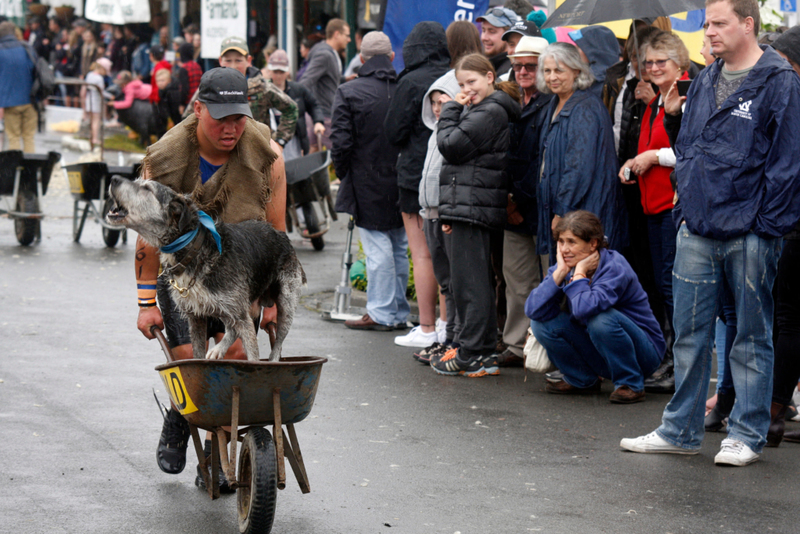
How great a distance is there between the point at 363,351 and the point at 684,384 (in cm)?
317

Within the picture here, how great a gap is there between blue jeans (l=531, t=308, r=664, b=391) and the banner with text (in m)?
4.62

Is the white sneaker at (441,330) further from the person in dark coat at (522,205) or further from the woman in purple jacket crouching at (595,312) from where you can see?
the woman in purple jacket crouching at (595,312)

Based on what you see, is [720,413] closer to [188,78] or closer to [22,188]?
[22,188]

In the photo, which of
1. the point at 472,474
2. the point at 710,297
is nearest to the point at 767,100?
the point at 710,297

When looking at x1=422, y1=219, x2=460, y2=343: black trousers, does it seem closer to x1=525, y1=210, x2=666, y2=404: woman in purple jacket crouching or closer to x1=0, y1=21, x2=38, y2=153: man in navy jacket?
x1=525, y1=210, x2=666, y2=404: woman in purple jacket crouching

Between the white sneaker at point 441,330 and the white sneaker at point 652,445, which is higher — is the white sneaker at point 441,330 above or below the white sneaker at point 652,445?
below

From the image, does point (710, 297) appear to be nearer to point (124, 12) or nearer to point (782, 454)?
point (782, 454)

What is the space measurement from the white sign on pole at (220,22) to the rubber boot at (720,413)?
10.9 meters

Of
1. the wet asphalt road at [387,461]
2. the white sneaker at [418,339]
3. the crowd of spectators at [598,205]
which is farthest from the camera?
the white sneaker at [418,339]

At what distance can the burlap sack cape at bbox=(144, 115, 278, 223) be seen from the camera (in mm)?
4453

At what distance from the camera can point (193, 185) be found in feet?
15.0

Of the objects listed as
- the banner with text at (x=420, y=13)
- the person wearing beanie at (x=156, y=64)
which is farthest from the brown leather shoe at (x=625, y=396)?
the person wearing beanie at (x=156, y=64)

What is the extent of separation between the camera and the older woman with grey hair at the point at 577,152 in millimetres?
6488

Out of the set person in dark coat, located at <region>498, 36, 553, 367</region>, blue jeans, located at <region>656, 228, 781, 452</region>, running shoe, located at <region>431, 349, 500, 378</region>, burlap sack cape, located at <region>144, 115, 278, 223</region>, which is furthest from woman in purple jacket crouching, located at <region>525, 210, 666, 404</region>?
burlap sack cape, located at <region>144, 115, 278, 223</region>
